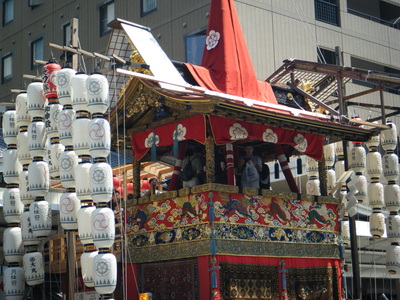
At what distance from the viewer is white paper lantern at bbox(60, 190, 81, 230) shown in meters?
14.9

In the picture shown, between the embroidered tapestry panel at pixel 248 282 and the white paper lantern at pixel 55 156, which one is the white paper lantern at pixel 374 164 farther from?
the white paper lantern at pixel 55 156

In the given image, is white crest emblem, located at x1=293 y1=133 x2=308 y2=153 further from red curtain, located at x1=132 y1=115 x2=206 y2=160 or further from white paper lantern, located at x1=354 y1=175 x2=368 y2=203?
white paper lantern, located at x1=354 y1=175 x2=368 y2=203

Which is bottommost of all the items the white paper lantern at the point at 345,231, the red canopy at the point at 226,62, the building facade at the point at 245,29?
the white paper lantern at the point at 345,231

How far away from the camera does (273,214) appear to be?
1680 centimetres

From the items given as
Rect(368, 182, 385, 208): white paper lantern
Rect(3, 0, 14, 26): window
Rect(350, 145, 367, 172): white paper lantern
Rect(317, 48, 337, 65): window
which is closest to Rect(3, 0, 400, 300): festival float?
Rect(368, 182, 385, 208): white paper lantern

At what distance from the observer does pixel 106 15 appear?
32.6 m

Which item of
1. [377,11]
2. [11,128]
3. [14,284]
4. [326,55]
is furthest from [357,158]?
[377,11]

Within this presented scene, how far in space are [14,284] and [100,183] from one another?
11.8ft

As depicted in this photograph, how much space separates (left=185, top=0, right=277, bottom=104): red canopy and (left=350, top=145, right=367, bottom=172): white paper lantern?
3.21 metres

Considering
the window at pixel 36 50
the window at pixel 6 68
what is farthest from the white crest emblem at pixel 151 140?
the window at pixel 6 68

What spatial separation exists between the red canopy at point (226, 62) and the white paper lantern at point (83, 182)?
3.96 m

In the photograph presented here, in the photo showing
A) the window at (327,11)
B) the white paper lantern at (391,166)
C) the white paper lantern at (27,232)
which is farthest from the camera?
the window at (327,11)

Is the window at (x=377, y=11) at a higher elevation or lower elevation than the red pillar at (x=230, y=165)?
higher

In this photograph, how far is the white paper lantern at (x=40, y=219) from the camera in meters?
15.5
